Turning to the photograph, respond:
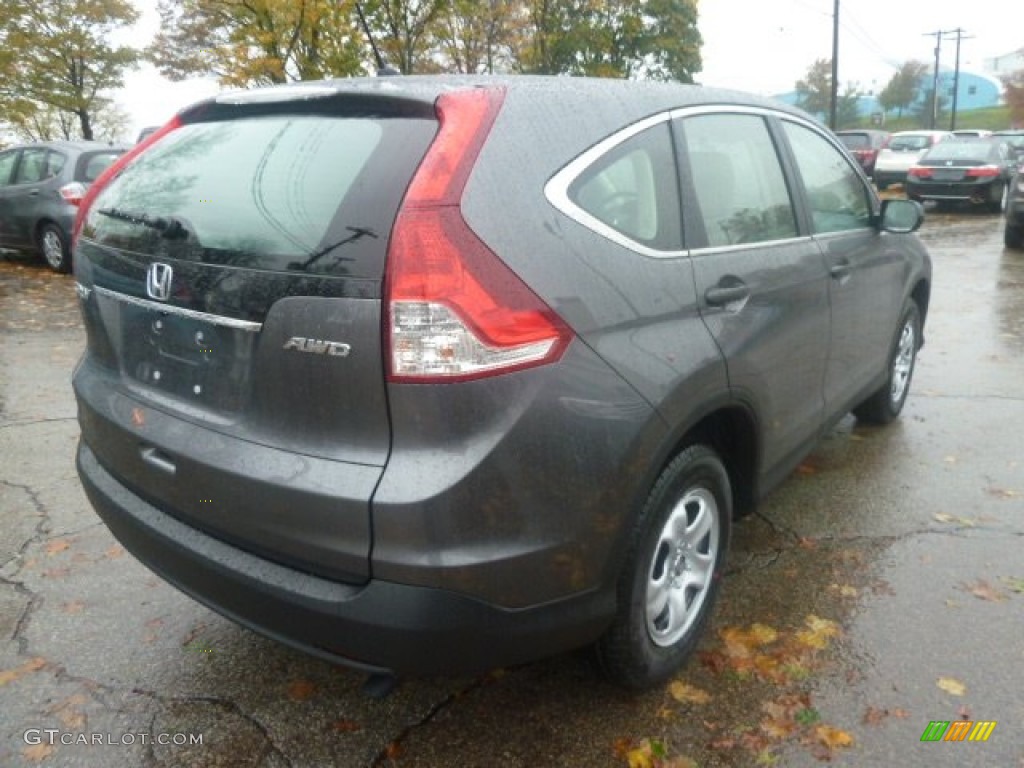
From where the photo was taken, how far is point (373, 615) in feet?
5.89

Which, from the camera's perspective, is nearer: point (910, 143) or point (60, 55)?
point (910, 143)

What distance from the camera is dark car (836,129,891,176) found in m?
22.2

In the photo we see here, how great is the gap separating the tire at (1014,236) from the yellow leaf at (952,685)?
36.3 feet

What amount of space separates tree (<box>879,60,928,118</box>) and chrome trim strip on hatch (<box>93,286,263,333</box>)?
3488 inches

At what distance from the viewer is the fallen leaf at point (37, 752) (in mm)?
2188

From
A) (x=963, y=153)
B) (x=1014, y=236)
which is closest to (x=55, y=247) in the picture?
(x=1014, y=236)

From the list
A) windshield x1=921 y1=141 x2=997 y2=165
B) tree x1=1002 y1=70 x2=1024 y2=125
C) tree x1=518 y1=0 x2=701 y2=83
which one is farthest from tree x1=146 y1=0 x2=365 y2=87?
tree x1=1002 y1=70 x2=1024 y2=125

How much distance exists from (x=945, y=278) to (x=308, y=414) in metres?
9.51

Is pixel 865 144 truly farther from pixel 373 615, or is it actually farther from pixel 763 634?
pixel 373 615

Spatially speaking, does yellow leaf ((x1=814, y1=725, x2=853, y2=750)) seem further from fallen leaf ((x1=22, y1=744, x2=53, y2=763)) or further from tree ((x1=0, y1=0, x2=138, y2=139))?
tree ((x1=0, y1=0, x2=138, y2=139))

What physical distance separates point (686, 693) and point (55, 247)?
34.3 ft

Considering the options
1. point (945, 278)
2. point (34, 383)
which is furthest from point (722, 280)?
point (945, 278)

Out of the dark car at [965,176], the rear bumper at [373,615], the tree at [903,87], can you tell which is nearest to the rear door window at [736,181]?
the rear bumper at [373,615]

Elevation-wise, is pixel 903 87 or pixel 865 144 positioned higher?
pixel 903 87
